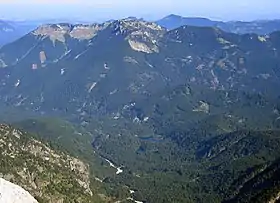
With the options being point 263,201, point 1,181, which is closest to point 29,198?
point 1,181

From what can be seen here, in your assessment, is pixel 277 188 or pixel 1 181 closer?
pixel 1 181

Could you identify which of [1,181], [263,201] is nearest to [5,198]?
[1,181]

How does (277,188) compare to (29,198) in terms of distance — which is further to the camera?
(277,188)

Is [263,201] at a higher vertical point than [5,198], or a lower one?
lower

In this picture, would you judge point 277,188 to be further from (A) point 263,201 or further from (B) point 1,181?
(B) point 1,181

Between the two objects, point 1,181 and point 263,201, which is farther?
point 263,201

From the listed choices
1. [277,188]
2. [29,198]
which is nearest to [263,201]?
[277,188]

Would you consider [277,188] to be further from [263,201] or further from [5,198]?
[5,198]
